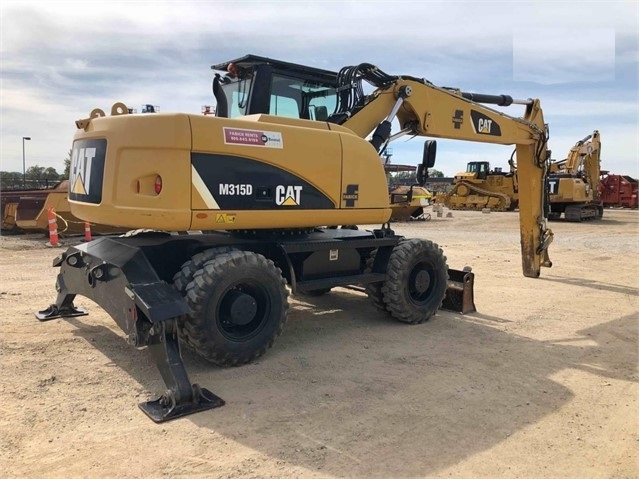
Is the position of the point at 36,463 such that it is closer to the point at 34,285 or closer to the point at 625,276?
the point at 34,285

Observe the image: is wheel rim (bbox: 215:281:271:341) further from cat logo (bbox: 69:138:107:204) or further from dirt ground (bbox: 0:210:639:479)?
cat logo (bbox: 69:138:107:204)

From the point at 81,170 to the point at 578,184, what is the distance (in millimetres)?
22538

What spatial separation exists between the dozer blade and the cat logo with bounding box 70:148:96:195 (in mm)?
4557

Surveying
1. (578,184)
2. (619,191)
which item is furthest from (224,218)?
(619,191)

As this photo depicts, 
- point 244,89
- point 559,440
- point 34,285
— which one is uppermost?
point 244,89

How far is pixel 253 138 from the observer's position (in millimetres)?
4855

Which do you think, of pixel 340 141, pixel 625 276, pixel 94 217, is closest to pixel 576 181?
pixel 625 276

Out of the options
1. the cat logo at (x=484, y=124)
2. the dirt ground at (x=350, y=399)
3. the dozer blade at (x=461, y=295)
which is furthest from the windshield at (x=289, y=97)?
the dozer blade at (x=461, y=295)

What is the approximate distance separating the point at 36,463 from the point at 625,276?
9997 millimetres

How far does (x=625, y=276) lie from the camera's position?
10000 mm

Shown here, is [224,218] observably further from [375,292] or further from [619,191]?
[619,191]

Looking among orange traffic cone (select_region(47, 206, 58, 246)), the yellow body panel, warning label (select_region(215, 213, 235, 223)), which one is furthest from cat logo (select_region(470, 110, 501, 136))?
orange traffic cone (select_region(47, 206, 58, 246))

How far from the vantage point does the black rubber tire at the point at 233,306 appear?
445 cm

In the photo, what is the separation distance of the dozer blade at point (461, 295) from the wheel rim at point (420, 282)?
2.35 feet
